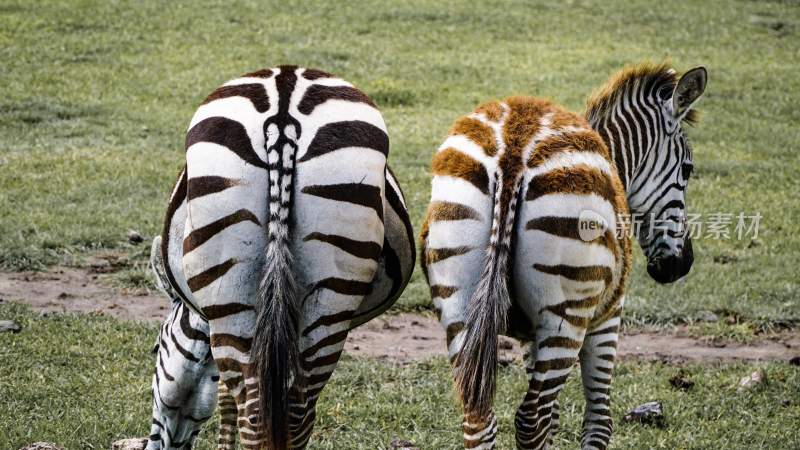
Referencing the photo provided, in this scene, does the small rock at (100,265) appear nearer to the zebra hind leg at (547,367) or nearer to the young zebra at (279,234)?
the young zebra at (279,234)

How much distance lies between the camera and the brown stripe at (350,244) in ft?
13.3

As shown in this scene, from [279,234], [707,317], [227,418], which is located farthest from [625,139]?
[707,317]

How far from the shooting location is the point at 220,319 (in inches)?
160

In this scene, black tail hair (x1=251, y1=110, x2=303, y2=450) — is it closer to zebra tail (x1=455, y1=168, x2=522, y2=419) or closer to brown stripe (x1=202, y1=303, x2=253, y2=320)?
brown stripe (x1=202, y1=303, x2=253, y2=320)

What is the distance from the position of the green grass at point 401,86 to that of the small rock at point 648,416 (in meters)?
2.02

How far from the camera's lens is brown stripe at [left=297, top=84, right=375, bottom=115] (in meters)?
4.21

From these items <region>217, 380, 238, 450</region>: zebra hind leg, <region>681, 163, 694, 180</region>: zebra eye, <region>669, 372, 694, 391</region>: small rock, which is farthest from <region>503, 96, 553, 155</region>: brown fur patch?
<region>669, 372, 694, 391</region>: small rock

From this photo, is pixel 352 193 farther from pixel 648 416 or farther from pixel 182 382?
pixel 648 416

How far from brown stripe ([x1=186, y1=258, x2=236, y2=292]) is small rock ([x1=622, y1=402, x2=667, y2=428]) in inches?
131

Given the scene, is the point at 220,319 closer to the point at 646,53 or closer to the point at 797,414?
the point at 797,414

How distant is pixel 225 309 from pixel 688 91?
3.27 meters

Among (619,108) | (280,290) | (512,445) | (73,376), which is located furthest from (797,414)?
(73,376)

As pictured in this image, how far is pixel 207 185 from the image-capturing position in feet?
13.2

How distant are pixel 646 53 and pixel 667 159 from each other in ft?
39.0
